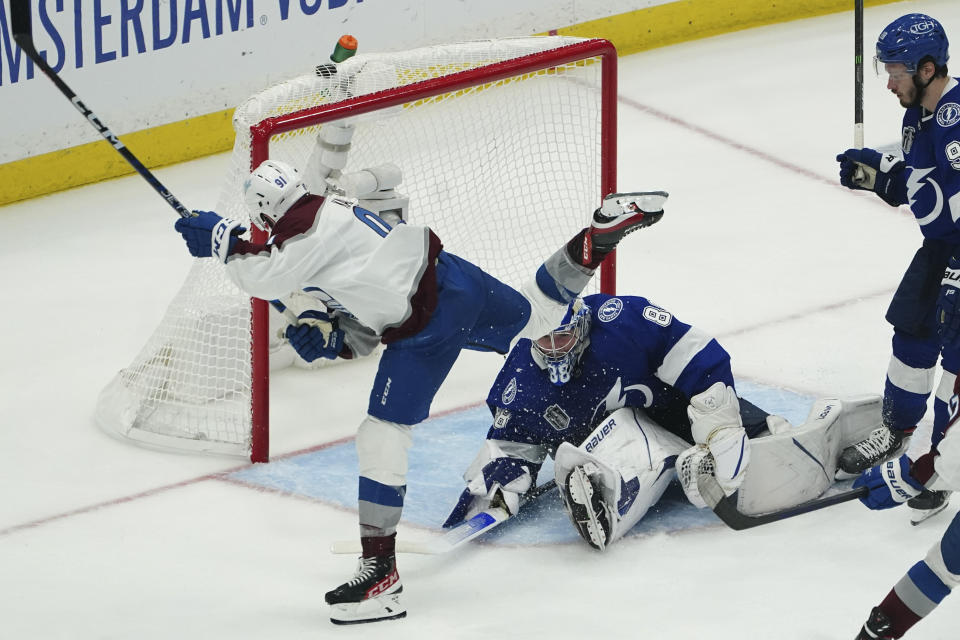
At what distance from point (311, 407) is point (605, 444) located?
52.7 inches

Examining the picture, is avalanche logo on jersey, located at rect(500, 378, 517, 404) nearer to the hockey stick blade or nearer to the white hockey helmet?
the hockey stick blade

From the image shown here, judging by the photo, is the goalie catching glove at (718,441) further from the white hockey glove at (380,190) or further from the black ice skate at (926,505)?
the white hockey glove at (380,190)

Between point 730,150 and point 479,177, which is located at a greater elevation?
point 479,177

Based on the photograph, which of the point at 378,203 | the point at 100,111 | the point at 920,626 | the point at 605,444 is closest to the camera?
the point at 920,626

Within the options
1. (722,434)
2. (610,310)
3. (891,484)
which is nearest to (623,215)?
(610,310)

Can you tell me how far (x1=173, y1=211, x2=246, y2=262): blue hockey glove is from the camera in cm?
425

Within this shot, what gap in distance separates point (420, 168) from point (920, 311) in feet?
6.01

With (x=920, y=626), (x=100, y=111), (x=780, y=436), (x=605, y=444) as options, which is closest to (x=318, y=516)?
(x=605, y=444)

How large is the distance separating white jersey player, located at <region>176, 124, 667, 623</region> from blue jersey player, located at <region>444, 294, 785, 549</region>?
33 cm

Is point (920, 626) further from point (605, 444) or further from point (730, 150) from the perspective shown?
point (730, 150)

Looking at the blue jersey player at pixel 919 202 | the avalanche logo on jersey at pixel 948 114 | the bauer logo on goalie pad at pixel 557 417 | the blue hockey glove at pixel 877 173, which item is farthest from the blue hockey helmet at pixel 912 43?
the bauer logo on goalie pad at pixel 557 417

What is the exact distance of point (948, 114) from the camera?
4.21 meters

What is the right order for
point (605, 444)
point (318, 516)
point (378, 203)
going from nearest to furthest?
point (605, 444) → point (318, 516) → point (378, 203)

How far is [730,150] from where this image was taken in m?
7.45
